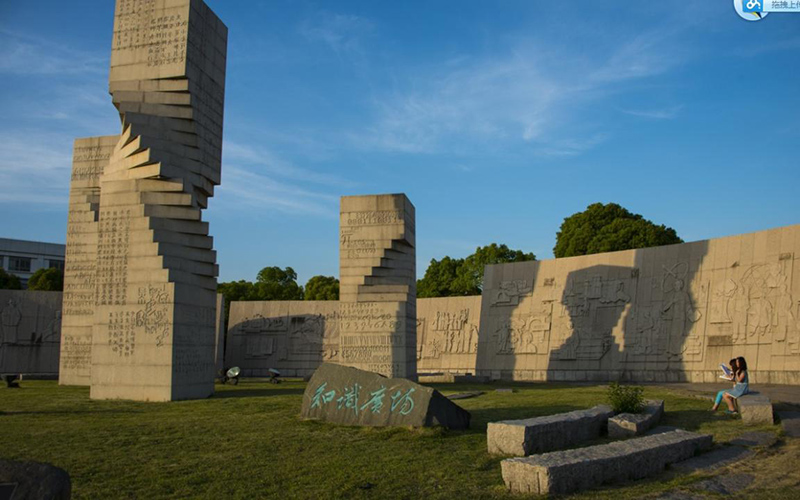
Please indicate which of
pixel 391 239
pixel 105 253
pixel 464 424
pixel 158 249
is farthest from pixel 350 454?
pixel 391 239

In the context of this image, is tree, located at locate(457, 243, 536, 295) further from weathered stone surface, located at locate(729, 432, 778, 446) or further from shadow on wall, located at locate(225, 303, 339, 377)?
weathered stone surface, located at locate(729, 432, 778, 446)

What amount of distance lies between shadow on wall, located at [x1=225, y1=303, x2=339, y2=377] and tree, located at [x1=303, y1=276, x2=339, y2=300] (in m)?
13.2

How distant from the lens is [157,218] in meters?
12.9

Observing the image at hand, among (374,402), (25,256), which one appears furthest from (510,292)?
(25,256)

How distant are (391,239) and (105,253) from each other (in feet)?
27.5

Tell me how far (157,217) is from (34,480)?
9949 millimetres

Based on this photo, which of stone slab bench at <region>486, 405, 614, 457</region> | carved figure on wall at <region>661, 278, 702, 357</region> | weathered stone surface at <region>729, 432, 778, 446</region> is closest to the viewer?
stone slab bench at <region>486, 405, 614, 457</region>

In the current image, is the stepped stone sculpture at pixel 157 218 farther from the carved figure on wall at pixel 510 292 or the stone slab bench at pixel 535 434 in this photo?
the carved figure on wall at pixel 510 292

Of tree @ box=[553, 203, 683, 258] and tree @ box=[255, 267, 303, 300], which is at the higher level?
tree @ box=[553, 203, 683, 258]

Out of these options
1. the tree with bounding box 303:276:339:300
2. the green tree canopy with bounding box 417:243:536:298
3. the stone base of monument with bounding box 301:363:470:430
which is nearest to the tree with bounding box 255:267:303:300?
the tree with bounding box 303:276:339:300

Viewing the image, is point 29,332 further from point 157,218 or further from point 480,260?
point 480,260

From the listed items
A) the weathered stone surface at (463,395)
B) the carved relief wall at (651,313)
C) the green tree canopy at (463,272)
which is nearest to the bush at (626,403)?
the weathered stone surface at (463,395)

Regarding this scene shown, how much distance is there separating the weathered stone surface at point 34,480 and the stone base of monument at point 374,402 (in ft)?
15.7

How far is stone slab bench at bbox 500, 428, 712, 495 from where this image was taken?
5137 millimetres
